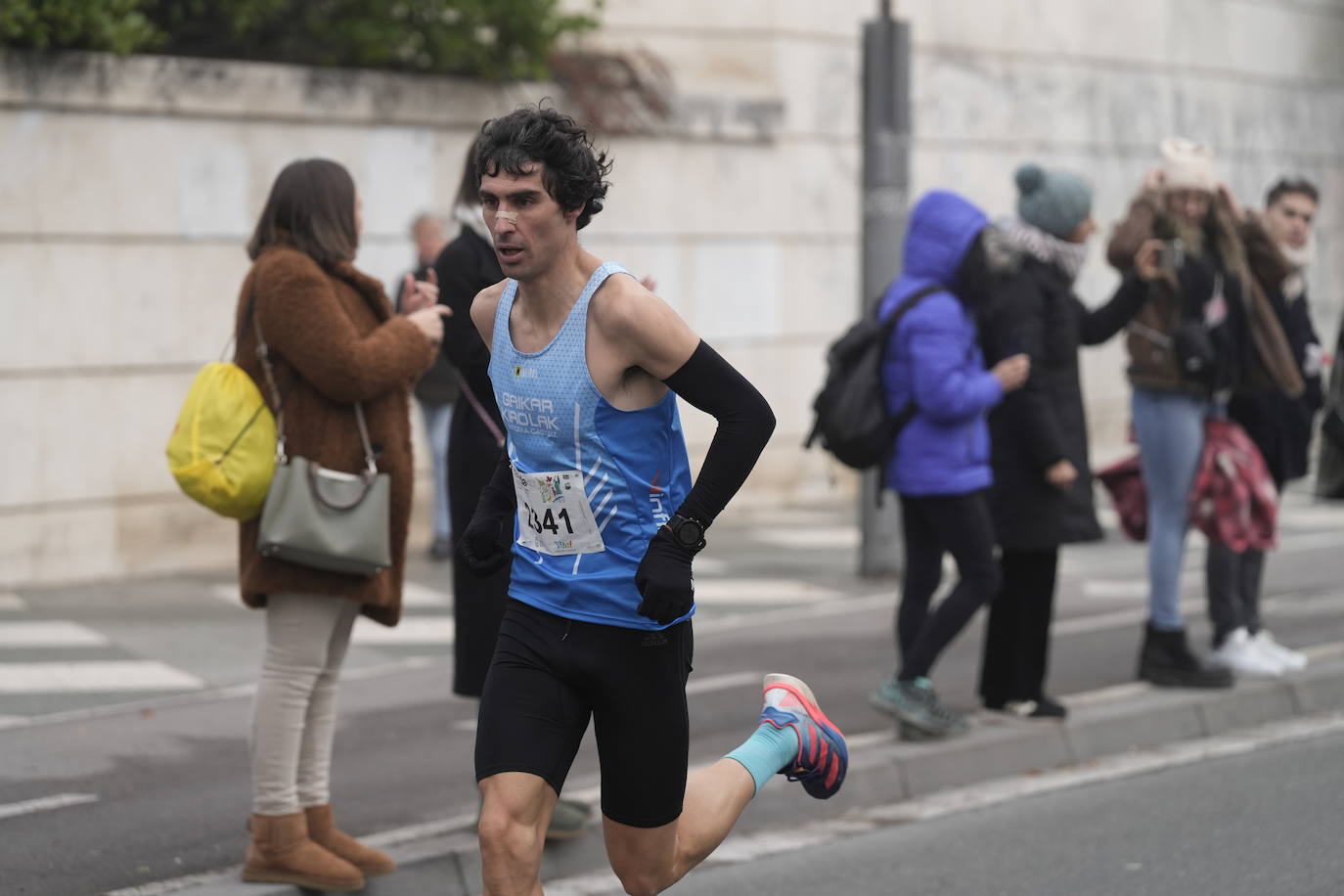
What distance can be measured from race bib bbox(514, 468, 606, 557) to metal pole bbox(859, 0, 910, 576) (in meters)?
7.10

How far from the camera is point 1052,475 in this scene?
7.22 metres

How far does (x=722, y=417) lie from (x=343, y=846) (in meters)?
2.13

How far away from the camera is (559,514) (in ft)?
14.1

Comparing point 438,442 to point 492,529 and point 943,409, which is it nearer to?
point 943,409

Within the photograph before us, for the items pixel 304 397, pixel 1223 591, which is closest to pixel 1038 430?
pixel 1223 591

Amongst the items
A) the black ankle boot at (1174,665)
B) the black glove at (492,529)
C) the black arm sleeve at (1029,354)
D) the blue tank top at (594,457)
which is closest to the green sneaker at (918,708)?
the black arm sleeve at (1029,354)

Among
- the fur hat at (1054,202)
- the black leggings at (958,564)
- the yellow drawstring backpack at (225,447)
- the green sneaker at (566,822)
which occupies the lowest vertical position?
the green sneaker at (566,822)

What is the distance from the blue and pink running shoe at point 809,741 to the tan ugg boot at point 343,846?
134 cm

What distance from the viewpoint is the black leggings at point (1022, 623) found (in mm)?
7488

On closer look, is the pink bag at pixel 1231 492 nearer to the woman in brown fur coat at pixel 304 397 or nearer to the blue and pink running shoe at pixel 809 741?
the blue and pink running shoe at pixel 809 741

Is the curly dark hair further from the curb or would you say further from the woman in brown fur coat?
the curb

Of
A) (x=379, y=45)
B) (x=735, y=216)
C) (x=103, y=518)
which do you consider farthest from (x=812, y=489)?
(x=103, y=518)

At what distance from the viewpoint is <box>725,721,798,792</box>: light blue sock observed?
15.7 feet

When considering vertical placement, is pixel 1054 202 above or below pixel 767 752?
above
